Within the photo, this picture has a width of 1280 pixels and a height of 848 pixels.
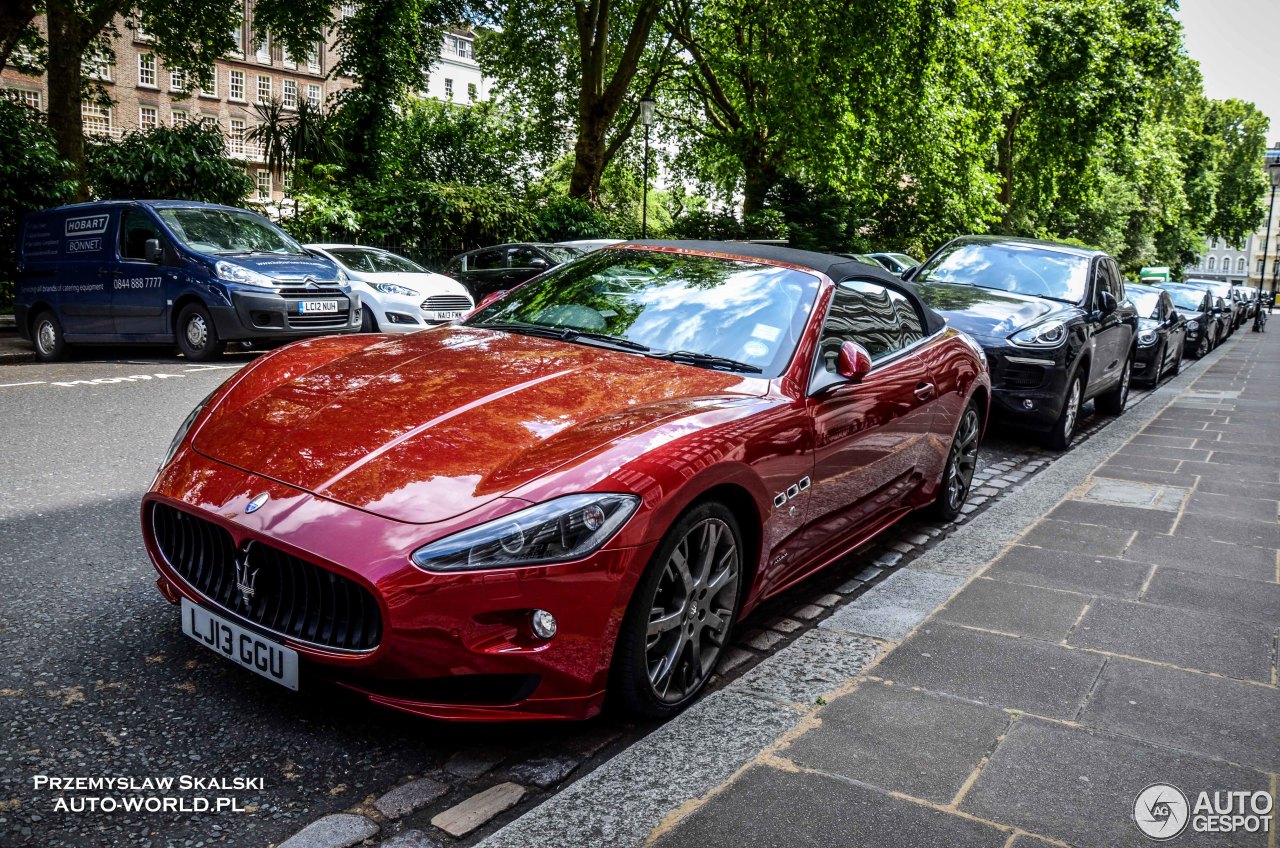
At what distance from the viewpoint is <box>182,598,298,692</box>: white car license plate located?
283 centimetres

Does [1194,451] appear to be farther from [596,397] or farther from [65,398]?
[65,398]

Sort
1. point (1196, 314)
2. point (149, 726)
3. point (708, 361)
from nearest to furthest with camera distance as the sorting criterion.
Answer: point (149, 726), point (708, 361), point (1196, 314)

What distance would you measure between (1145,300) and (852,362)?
47.4 feet

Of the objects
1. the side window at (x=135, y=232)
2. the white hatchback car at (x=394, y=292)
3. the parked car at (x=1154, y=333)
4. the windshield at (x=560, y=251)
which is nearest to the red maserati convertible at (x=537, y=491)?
the side window at (x=135, y=232)

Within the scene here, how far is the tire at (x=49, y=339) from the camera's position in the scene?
11836 millimetres

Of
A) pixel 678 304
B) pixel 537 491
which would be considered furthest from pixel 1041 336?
pixel 537 491

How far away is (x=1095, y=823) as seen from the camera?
8.80ft

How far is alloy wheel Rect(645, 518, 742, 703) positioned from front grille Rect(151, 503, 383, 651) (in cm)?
84

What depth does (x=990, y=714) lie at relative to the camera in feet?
10.9

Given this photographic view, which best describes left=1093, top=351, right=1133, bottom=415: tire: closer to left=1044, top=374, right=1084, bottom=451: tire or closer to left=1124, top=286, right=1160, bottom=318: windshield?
left=1044, top=374, right=1084, bottom=451: tire

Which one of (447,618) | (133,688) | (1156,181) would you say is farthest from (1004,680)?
(1156,181)

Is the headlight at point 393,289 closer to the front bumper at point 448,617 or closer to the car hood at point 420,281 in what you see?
the car hood at point 420,281

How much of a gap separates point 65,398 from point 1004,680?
25.4 feet

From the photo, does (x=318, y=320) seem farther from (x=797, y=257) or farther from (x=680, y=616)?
(x=680, y=616)
